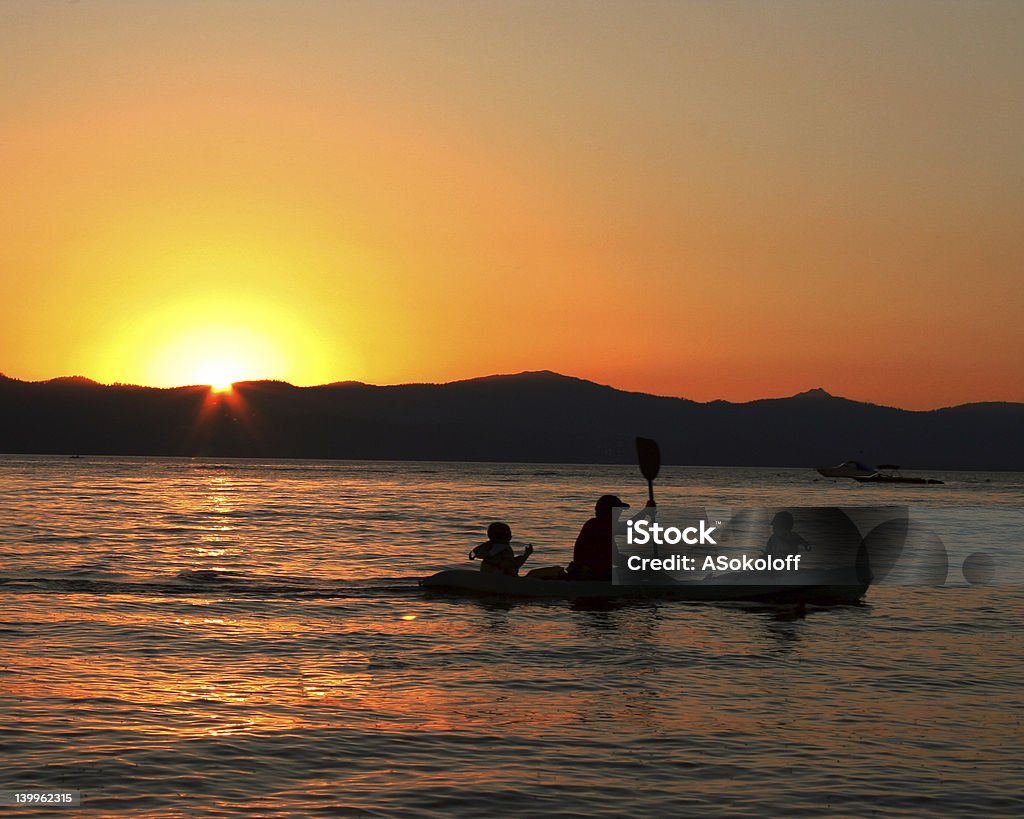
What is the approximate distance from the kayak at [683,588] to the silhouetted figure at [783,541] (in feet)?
2.17

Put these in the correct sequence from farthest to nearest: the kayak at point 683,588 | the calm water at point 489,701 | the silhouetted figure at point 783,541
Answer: the silhouetted figure at point 783,541
the kayak at point 683,588
the calm water at point 489,701

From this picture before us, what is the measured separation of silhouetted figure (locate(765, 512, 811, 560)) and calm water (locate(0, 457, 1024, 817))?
2.26m

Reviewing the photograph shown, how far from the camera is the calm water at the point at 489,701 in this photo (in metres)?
11.3

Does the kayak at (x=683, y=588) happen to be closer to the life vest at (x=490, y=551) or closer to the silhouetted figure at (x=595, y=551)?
the silhouetted figure at (x=595, y=551)

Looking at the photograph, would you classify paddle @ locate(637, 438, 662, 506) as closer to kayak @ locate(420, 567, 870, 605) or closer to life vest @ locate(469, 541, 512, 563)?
kayak @ locate(420, 567, 870, 605)

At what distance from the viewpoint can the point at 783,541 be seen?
1120 inches

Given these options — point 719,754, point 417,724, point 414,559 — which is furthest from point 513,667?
point 414,559

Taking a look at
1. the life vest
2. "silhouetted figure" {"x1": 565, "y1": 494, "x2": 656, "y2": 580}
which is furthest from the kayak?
the life vest

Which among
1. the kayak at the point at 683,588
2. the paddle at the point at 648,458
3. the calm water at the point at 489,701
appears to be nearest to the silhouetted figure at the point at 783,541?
the kayak at the point at 683,588

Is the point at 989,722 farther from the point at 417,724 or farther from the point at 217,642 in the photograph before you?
the point at 217,642

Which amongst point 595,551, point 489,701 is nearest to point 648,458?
point 595,551

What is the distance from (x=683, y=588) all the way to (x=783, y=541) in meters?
2.64

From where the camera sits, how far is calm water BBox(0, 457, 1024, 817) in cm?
1130

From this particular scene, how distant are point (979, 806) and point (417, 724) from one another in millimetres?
6047
